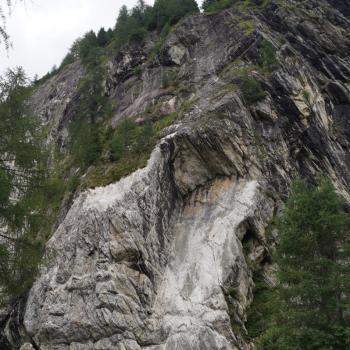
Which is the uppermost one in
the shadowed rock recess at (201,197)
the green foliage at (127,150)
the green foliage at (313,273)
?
the green foliage at (127,150)

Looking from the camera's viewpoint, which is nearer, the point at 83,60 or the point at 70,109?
the point at 70,109

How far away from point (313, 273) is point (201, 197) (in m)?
13.1

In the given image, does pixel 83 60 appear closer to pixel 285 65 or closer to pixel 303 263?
pixel 285 65

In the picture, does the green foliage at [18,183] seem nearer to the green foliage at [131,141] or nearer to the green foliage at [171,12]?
the green foliage at [131,141]

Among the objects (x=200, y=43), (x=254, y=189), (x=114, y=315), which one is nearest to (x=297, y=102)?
(x=254, y=189)

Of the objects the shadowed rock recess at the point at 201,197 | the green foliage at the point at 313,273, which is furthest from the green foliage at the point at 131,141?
the green foliage at the point at 313,273

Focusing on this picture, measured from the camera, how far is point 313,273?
13.5 meters

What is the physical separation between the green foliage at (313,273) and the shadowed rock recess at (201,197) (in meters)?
6.57

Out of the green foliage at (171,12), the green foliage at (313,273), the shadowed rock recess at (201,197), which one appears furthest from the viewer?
the green foliage at (171,12)

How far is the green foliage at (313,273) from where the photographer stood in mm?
12492

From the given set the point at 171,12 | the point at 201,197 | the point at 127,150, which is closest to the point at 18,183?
the point at 201,197

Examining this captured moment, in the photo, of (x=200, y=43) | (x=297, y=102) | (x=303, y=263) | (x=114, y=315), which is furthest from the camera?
(x=200, y=43)

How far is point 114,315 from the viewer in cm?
2005

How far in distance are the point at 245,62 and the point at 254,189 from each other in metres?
14.4
